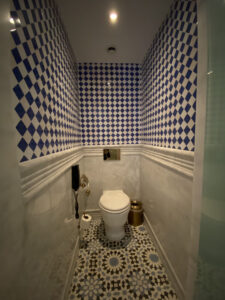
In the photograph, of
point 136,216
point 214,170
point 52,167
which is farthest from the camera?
point 136,216

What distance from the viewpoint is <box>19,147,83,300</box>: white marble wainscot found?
0.47 meters

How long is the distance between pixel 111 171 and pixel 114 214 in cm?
65

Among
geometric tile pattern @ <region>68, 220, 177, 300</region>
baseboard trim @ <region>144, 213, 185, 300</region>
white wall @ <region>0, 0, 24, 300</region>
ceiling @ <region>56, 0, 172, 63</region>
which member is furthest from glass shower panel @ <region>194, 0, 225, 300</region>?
ceiling @ <region>56, 0, 172, 63</region>

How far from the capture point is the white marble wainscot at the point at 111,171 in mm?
1719

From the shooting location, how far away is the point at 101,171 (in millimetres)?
1736

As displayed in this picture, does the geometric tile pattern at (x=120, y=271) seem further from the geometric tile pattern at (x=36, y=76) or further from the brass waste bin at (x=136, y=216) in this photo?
the geometric tile pattern at (x=36, y=76)

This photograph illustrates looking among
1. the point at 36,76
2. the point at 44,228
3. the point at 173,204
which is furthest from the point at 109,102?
the point at 44,228

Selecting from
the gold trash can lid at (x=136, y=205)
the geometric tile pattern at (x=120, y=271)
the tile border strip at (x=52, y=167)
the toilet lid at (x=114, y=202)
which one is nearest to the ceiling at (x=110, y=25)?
the tile border strip at (x=52, y=167)

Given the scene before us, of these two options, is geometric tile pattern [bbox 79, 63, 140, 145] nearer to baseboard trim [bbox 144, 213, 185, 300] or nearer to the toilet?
the toilet

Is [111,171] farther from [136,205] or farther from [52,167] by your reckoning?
[52,167]

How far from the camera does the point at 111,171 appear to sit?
68.7 inches

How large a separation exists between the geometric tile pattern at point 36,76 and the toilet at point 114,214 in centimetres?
85

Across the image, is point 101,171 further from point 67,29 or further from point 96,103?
point 67,29

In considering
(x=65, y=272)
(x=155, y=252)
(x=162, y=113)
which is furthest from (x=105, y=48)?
(x=155, y=252)
